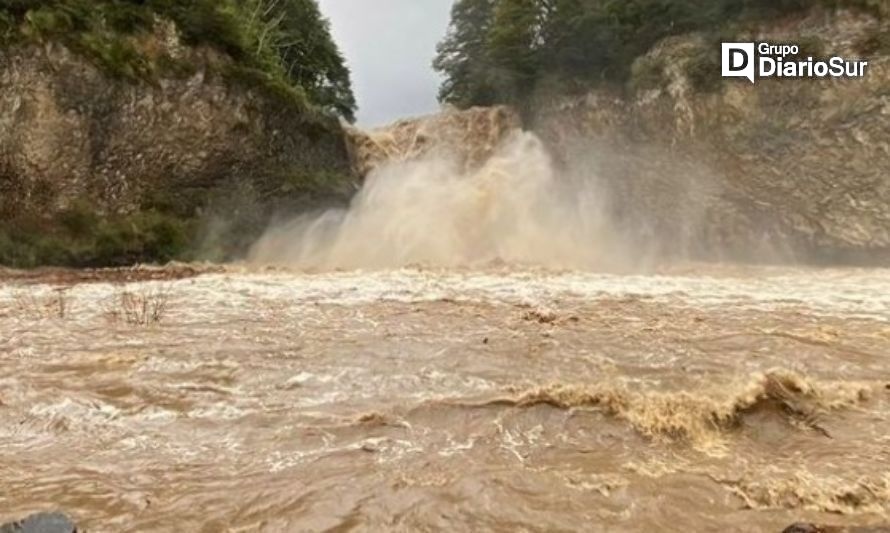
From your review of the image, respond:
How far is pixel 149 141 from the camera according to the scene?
59.5 feet

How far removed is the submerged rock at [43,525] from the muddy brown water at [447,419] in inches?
16.0

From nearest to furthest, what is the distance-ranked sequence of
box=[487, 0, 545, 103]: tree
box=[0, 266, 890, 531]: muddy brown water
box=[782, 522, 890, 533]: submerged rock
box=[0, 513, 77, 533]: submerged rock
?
box=[0, 513, 77, 533]: submerged rock → box=[782, 522, 890, 533]: submerged rock → box=[0, 266, 890, 531]: muddy brown water → box=[487, 0, 545, 103]: tree

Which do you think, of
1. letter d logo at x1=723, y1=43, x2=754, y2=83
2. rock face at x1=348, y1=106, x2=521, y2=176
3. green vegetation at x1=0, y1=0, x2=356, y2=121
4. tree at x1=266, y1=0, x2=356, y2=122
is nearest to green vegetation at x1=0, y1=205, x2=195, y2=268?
green vegetation at x1=0, y1=0, x2=356, y2=121

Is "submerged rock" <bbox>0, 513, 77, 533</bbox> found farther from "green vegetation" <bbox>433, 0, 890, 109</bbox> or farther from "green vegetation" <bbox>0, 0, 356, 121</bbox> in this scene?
"green vegetation" <bbox>433, 0, 890, 109</bbox>

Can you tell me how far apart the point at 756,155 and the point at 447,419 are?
16261 mm

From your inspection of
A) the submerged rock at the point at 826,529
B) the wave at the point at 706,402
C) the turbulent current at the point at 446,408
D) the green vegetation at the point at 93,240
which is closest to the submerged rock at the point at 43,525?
the turbulent current at the point at 446,408

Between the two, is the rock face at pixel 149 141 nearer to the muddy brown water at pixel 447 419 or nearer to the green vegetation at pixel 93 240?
the green vegetation at pixel 93 240

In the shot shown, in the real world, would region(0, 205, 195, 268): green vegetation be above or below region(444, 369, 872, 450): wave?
above

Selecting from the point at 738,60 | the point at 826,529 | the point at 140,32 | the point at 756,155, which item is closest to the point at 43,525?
the point at 826,529

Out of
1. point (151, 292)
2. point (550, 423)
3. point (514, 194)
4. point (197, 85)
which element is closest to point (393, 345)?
point (550, 423)

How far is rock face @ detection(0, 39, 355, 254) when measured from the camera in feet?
54.0

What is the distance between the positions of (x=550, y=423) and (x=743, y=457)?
1391 mm

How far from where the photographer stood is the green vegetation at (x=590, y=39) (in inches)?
759

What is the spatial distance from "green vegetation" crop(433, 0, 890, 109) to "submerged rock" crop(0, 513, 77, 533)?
19.6 m
